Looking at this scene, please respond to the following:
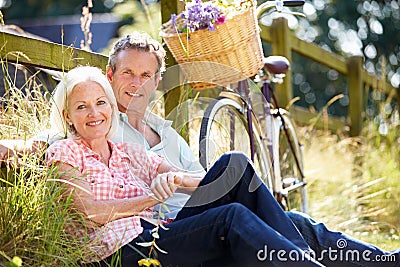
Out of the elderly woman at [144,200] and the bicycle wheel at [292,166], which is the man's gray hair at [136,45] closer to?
the elderly woman at [144,200]

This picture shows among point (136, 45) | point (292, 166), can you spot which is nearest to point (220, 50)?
point (136, 45)

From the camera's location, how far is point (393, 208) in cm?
496

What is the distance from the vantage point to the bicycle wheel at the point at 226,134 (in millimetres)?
3189

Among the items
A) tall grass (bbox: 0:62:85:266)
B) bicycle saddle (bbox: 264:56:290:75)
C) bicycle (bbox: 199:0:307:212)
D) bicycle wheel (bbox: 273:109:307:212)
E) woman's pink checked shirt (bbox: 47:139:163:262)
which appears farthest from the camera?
bicycle wheel (bbox: 273:109:307:212)

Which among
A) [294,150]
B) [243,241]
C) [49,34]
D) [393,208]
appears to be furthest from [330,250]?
[49,34]

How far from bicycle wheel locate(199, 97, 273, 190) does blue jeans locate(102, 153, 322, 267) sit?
2.00 feet

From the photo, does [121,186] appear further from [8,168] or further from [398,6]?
[398,6]

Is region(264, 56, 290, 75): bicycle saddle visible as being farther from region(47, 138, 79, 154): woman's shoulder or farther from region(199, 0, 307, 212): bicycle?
region(47, 138, 79, 154): woman's shoulder

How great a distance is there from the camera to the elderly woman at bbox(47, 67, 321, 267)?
2.29m

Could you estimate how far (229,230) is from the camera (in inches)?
90.4

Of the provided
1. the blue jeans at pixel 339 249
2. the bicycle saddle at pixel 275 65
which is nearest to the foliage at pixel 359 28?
the bicycle saddle at pixel 275 65

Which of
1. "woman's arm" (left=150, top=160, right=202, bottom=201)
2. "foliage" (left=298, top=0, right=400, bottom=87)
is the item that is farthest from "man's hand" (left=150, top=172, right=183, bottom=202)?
"foliage" (left=298, top=0, right=400, bottom=87)

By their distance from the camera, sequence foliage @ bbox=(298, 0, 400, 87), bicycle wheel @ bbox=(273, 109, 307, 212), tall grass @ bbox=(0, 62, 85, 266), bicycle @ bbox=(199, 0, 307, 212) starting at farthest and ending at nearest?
foliage @ bbox=(298, 0, 400, 87) → bicycle wheel @ bbox=(273, 109, 307, 212) → bicycle @ bbox=(199, 0, 307, 212) → tall grass @ bbox=(0, 62, 85, 266)

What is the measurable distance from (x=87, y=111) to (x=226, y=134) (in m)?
1.11
